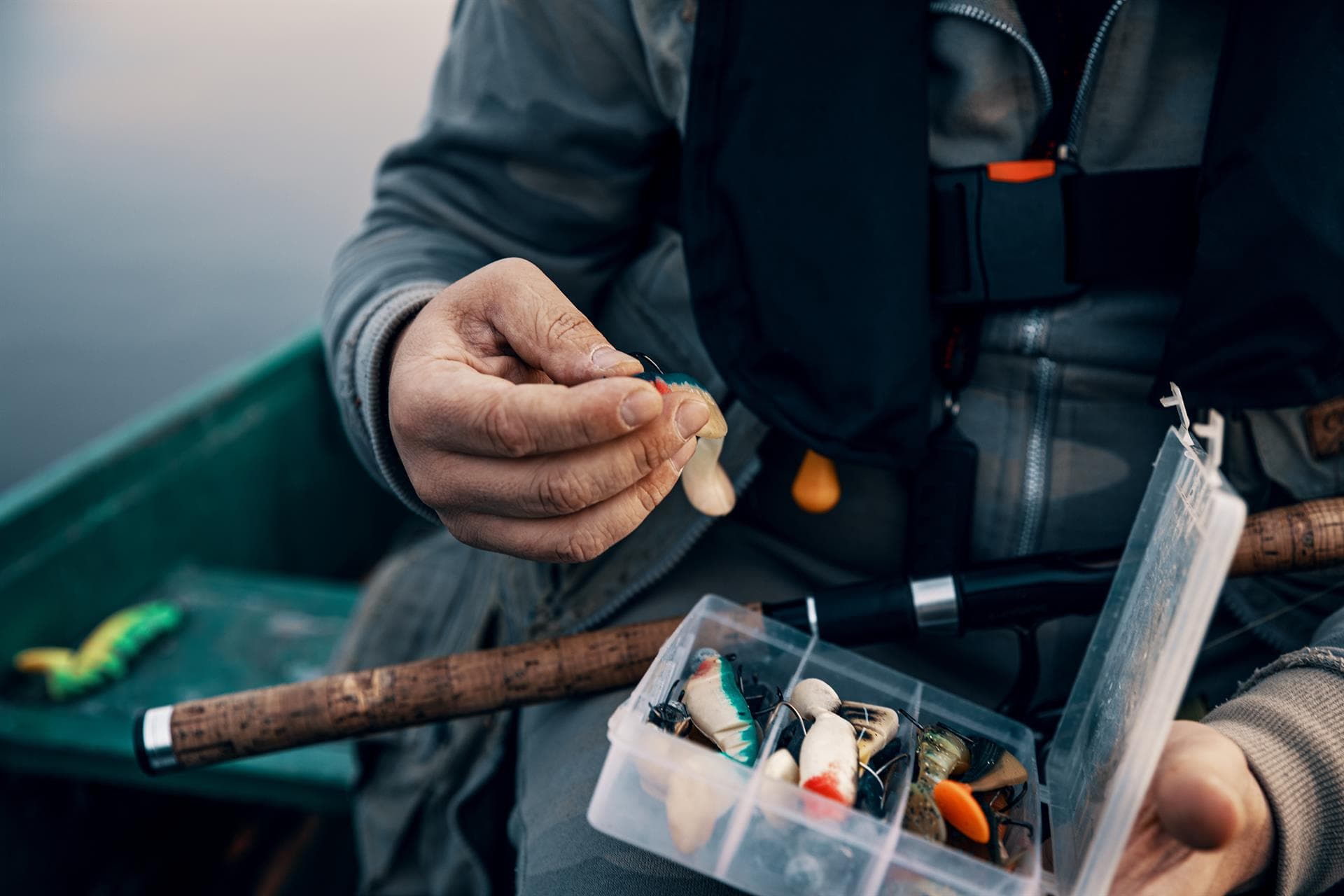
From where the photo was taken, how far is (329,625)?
1.69 metres

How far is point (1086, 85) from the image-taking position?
820 mm

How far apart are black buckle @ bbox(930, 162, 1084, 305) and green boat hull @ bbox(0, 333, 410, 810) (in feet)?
3.41

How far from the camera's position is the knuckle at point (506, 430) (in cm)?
59

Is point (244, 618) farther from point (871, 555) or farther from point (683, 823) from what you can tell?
point (683, 823)

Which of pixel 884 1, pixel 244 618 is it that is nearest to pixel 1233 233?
pixel 884 1

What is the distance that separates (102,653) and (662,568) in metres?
1.10

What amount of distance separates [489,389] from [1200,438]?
0.63m

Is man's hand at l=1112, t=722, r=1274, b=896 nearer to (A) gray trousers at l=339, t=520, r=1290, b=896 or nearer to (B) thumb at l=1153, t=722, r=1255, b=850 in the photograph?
(B) thumb at l=1153, t=722, r=1255, b=850

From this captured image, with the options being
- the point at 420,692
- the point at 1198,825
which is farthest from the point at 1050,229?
the point at 420,692

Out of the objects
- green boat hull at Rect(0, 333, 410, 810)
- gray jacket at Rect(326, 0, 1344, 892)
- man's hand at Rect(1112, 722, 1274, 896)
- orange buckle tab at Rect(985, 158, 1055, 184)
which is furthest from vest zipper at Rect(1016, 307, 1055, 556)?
green boat hull at Rect(0, 333, 410, 810)

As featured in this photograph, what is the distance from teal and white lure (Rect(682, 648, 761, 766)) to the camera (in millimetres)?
575

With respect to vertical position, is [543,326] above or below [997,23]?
below

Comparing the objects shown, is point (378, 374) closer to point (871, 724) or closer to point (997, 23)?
point (871, 724)

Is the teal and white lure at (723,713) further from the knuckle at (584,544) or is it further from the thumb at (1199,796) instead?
the thumb at (1199,796)
